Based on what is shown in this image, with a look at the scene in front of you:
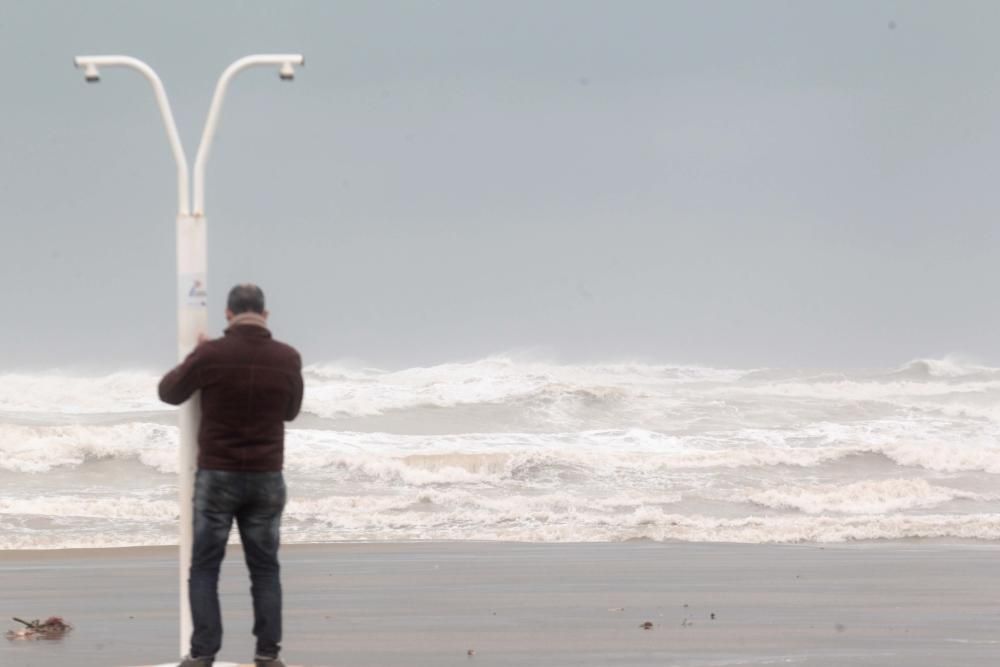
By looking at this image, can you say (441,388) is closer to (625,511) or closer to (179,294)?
(625,511)

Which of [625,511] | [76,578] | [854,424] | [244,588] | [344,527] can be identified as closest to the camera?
[244,588]

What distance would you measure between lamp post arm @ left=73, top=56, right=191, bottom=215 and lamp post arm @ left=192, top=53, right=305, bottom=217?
6cm

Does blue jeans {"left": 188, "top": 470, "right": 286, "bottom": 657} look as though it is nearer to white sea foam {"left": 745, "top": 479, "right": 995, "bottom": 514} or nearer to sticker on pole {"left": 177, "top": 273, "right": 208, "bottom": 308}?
sticker on pole {"left": 177, "top": 273, "right": 208, "bottom": 308}

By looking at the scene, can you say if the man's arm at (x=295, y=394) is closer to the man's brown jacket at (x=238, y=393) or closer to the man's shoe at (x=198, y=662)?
the man's brown jacket at (x=238, y=393)

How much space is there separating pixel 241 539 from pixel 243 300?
48.5 inches

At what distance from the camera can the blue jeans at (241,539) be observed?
863cm

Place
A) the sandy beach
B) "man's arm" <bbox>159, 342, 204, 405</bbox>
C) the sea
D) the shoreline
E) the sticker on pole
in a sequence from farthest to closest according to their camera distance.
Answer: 1. the sea
2. the shoreline
3. the sandy beach
4. the sticker on pole
5. "man's arm" <bbox>159, 342, 204, 405</bbox>

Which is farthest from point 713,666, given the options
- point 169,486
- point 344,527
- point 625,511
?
point 169,486

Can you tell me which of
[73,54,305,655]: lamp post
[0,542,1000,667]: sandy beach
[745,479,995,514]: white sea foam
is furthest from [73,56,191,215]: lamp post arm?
[745,479,995,514]: white sea foam

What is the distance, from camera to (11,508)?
27312 mm

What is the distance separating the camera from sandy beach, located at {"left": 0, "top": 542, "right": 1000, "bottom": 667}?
11.2m

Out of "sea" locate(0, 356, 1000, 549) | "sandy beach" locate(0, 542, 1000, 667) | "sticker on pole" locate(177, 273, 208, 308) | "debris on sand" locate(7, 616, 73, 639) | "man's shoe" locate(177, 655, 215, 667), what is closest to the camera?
"man's shoe" locate(177, 655, 215, 667)

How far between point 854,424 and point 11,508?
80.8ft

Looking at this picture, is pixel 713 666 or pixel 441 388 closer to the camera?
pixel 713 666
